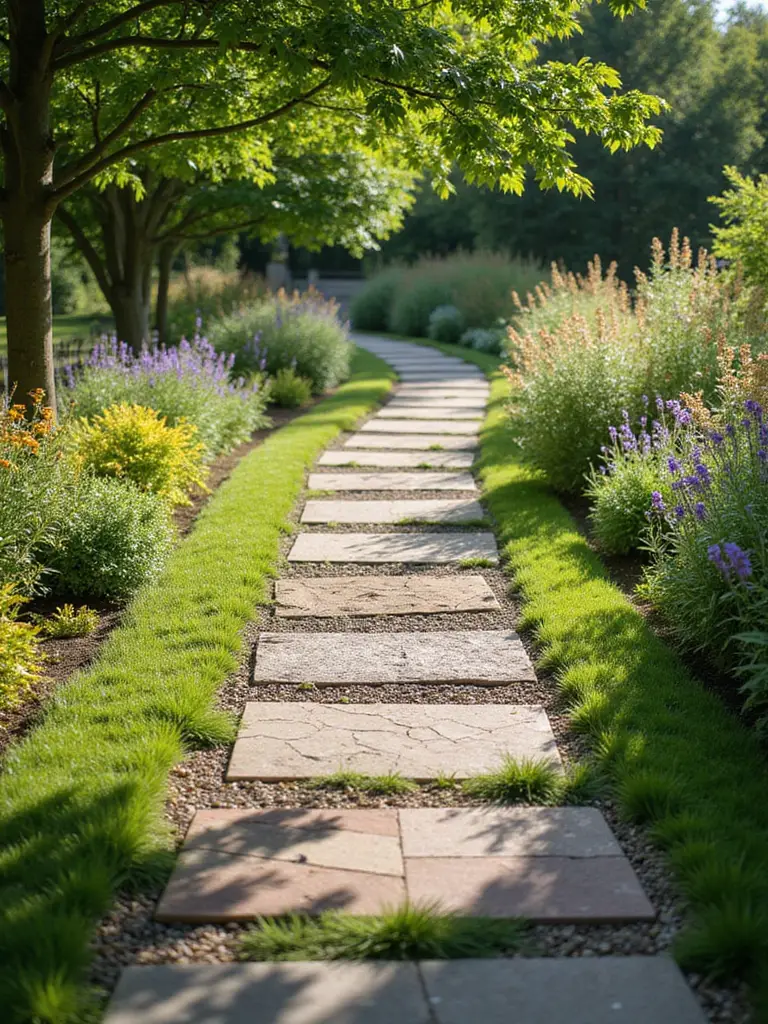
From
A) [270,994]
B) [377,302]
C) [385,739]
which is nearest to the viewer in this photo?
[270,994]

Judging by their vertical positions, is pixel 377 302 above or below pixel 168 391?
above

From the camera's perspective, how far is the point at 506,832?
3.21 meters

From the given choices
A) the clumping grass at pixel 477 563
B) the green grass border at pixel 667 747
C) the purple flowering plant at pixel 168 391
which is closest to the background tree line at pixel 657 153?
the purple flowering plant at pixel 168 391

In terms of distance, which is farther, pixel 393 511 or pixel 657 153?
pixel 657 153

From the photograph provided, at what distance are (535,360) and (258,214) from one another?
224 inches

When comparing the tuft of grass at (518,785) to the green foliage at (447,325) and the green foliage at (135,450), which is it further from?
the green foliage at (447,325)

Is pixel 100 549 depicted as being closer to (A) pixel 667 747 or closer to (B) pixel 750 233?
(A) pixel 667 747

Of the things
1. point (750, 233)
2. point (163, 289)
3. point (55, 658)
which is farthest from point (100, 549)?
point (163, 289)

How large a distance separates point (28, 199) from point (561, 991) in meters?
5.41

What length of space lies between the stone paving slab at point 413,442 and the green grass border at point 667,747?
3.81 meters

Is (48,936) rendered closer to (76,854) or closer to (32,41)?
(76,854)

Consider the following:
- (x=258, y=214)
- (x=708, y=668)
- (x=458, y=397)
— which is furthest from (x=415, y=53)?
(x=458, y=397)

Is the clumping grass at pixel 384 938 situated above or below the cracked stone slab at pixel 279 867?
above

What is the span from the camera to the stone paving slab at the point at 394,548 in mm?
6328
